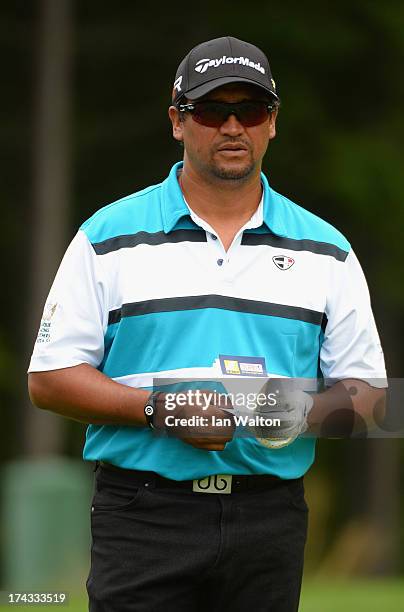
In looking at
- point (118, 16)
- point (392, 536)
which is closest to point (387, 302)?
point (392, 536)

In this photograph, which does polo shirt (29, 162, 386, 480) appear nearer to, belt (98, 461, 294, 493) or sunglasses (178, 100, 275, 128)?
belt (98, 461, 294, 493)

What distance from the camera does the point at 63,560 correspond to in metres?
12.3

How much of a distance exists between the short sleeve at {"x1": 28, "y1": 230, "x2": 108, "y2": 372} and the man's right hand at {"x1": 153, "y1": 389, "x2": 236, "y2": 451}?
295 millimetres

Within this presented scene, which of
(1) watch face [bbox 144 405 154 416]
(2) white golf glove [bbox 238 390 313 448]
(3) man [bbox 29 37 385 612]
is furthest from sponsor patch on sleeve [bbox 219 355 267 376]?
(1) watch face [bbox 144 405 154 416]

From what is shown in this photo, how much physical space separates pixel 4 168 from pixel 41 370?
1424 centimetres

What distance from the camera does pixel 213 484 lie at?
13.2ft

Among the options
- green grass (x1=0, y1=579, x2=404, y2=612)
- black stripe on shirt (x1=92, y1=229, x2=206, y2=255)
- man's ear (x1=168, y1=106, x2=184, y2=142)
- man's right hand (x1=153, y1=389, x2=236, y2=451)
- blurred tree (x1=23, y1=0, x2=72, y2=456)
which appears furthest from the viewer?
blurred tree (x1=23, y1=0, x2=72, y2=456)

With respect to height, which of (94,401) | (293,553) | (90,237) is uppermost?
(90,237)

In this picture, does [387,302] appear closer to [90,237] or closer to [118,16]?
[118,16]

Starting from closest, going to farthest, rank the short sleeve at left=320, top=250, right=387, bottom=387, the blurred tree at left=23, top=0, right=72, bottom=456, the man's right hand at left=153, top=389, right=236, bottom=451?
the man's right hand at left=153, top=389, right=236, bottom=451, the short sleeve at left=320, top=250, right=387, bottom=387, the blurred tree at left=23, top=0, right=72, bottom=456

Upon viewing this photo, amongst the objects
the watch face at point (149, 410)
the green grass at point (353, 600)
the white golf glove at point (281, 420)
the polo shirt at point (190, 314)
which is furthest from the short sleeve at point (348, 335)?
the green grass at point (353, 600)

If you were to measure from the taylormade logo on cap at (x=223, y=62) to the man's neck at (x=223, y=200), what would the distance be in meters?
0.32

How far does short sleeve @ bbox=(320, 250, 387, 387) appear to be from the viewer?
165 inches

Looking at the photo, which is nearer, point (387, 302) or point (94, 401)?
point (94, 401)
